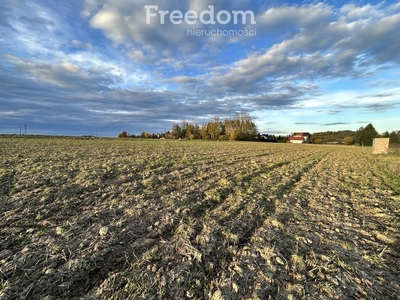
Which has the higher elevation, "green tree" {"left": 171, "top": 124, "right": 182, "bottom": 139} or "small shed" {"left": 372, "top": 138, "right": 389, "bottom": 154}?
"green tree" {"left": 171, "top": 124, "right": 182, "bottom": 139}

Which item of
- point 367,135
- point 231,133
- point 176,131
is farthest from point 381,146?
point 176,131

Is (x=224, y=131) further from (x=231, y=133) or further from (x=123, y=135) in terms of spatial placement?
(x=123, y=135)

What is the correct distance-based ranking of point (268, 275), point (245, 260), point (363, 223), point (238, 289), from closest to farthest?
1. point (238, 289)
2. point (268, 275)
3. point (245, 260)
4. point (363, 223)

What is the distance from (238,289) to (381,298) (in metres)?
2.23

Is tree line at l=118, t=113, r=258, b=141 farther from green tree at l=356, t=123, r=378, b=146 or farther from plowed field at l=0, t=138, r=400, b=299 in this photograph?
plowed field at l=0, t=138, r=400, b=299

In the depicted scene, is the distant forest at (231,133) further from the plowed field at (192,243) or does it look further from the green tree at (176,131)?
the plowed field at (192,243)

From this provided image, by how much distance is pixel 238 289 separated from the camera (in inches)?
135

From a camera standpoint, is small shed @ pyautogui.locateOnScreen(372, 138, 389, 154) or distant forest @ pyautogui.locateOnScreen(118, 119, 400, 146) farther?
distant forest @ pyautogui.locateOnScreen(118, 119, 400, 146)

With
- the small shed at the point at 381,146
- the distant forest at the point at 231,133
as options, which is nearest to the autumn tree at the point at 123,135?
the distant forest at the point at 231,133

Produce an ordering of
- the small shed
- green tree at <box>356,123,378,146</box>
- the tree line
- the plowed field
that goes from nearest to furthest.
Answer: the plowed field, the small shed, green tree at <box>356,123,378,146</box>, the tree line

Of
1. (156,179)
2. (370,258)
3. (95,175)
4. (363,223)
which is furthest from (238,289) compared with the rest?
(95,175)

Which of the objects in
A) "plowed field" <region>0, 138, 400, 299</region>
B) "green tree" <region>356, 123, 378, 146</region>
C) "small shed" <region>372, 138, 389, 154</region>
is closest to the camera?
"plowed field" <region>0, 138, 400, 299</region>

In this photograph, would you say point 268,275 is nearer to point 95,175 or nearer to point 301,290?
point 301,290

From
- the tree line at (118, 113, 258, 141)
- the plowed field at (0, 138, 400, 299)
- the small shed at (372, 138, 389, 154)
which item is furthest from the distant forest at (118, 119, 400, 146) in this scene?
the plowed field at (0, 138, 400, 299)
